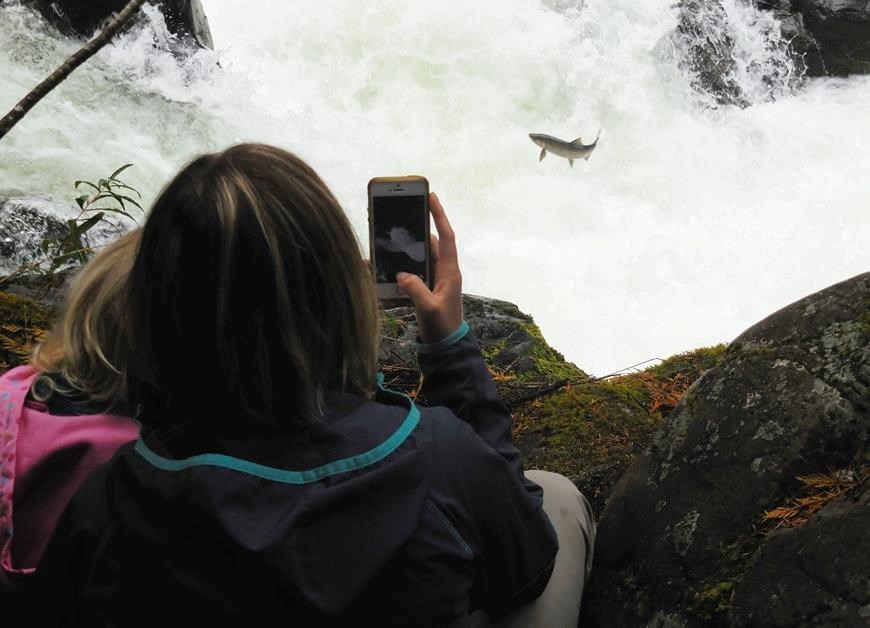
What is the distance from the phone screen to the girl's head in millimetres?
590

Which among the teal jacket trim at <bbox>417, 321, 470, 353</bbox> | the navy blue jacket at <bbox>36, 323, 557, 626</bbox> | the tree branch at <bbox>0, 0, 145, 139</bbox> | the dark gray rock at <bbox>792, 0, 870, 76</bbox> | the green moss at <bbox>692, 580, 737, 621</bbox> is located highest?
the dark gray rock at <bbox>792, 0, 870, 76</bbox>

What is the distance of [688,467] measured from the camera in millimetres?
2088

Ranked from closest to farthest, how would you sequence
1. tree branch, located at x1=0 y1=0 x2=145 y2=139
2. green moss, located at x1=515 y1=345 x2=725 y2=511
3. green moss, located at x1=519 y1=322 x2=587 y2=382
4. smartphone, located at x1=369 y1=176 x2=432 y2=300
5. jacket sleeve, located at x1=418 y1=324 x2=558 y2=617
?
1. jacket sleeve, located at x1=418 y1=324 x2=558 y2=617
2. smartphone, located at x1=369 y1=176 x2=432 y2=300
3. tree branch, located at x1=0 y1=0 x2=145 y2=139
4. green moss, located at x1=515 y1=345 x2=725 y2=511
5. green moss, located at x1=519 y1=322 x2=587 y2=382

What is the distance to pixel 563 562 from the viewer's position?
197cm

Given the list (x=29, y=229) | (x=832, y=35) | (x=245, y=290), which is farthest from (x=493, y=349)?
(x=832, y=35)

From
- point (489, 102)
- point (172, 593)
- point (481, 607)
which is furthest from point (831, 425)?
point (489, 102)

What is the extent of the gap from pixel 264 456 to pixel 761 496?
1160mm

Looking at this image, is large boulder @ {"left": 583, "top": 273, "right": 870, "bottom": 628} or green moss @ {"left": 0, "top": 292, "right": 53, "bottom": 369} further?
green moss @ {"left": 0, "top": 292, "right": 53, "bottom": 369}

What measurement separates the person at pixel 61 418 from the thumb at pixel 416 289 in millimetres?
538

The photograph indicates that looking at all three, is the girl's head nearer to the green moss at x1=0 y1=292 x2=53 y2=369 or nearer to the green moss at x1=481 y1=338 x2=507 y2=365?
the green moss at x1=0 y1=292 x2=53 y2=369

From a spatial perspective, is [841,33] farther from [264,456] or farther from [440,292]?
[264,456]

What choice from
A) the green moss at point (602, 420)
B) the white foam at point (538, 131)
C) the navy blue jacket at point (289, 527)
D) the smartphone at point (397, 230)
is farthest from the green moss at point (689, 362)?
the white foam at point (538, 131)

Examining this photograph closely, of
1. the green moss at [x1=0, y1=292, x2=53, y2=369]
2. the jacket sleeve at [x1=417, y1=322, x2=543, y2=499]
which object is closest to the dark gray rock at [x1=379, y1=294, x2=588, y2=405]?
the green moss at [x1=0, y1=292, x2=53, y2=369]

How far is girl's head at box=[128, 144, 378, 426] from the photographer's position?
1.31m
